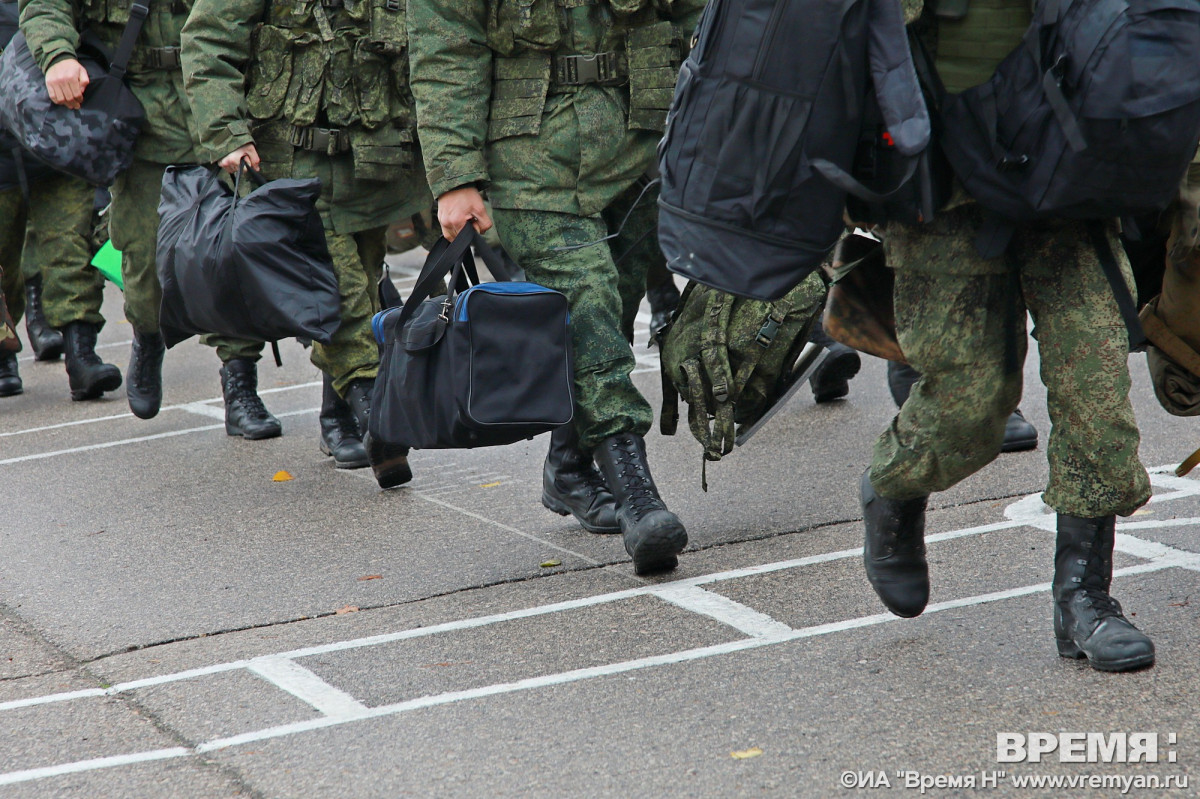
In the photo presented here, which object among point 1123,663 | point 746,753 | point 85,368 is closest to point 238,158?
A: point 85,368

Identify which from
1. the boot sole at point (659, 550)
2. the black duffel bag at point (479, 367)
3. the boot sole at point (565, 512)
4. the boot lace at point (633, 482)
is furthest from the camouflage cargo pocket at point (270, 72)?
the boot sole at point (659, 550)

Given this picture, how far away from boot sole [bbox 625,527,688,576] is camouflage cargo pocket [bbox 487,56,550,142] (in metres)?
1.22

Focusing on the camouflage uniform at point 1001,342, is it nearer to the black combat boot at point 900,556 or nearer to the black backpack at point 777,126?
the black combat boot at point 900,556

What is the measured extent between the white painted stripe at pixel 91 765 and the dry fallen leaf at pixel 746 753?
1.19 metres

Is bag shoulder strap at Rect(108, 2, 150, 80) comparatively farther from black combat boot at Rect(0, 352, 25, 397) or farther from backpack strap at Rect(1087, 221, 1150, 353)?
backpack strap at Rect(1087, 221, 1150, 353)

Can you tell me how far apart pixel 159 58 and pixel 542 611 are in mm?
3496

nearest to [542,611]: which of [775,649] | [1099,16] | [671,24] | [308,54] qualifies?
[775,649]

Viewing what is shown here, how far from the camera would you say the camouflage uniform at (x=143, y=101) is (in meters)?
6.35

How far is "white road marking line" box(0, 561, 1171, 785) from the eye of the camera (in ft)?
10.6

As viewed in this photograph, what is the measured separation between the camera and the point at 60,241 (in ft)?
24.7

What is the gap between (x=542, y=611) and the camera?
4082 mm

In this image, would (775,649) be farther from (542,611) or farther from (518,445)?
(518,445)

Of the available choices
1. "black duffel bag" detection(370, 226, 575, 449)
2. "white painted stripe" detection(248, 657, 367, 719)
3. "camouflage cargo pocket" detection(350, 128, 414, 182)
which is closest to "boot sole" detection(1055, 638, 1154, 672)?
"black duffel bag" detection(370, 226, 575, 449)

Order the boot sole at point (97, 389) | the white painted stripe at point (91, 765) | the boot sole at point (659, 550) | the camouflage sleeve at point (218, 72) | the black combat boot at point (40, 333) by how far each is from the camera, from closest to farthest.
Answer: the white painted stripe at point (91, 765)
the boot sole at point (659, 550)
the camouflage sleeve at point (218, 72)
the boot sole at point (97, 389)
the black combat boot at point (40, 333)
